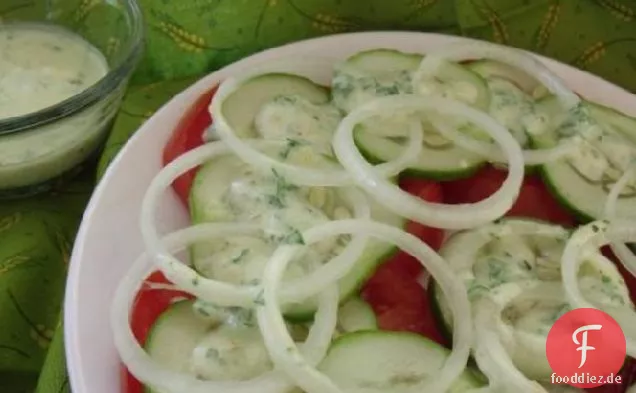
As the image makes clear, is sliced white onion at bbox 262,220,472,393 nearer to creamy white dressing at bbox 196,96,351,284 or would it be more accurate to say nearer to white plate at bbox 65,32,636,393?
creamy white dressing at bbox 196,96,351,284

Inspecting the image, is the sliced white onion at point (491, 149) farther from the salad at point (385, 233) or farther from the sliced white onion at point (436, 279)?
the sliced white onion at point (436, 279)

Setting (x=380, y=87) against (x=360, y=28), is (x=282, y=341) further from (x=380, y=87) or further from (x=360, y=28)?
(x=360, y=28)

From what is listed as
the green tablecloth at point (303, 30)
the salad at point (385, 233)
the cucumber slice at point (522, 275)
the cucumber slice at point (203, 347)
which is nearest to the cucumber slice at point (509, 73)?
the salad at point (385, 233)

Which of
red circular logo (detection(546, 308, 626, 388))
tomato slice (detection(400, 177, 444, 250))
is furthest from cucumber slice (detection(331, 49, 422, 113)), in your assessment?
red circular logo (detection(546, 308, 626, 388))

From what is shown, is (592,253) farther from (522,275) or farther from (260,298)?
(260,298)

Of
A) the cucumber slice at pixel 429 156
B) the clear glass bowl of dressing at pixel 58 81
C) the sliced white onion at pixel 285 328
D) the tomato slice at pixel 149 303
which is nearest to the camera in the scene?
the sliced white onion at pixel 285 328

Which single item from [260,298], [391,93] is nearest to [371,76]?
[391,93]

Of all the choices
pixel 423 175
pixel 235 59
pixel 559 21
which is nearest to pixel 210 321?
pixel 423 175
